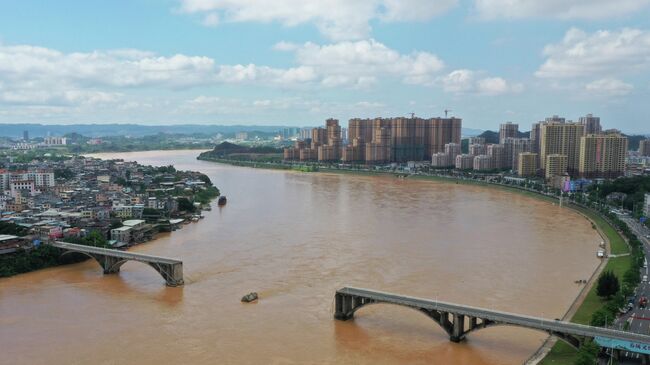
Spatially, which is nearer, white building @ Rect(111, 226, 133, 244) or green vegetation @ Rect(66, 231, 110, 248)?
green vegetation @ Rect(66, 231, 110, 248)

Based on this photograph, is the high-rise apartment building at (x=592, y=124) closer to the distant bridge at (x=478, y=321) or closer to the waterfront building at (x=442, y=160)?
the waterfront building at (x=442, y=160)

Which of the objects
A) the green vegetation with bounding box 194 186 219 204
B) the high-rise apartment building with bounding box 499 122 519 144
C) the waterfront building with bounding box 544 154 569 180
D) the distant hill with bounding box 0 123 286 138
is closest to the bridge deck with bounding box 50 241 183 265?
the green vegetation with bounding box 194 186 219 204

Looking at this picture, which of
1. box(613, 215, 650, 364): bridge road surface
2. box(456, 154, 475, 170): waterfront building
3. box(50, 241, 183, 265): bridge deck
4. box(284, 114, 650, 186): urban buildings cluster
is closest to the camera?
box(613, 215, 650, 364): bridge road surface

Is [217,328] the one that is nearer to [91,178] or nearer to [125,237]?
[125,237]

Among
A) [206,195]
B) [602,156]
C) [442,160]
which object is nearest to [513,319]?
[206,195]

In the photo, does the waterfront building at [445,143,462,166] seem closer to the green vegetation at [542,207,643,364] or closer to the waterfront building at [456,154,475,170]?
the waterfront building at [456,154,475,170]

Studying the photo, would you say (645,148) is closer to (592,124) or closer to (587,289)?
(592,124)

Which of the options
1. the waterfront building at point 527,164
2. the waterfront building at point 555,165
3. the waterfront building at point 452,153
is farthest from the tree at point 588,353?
the waterfront building at point 452,153
